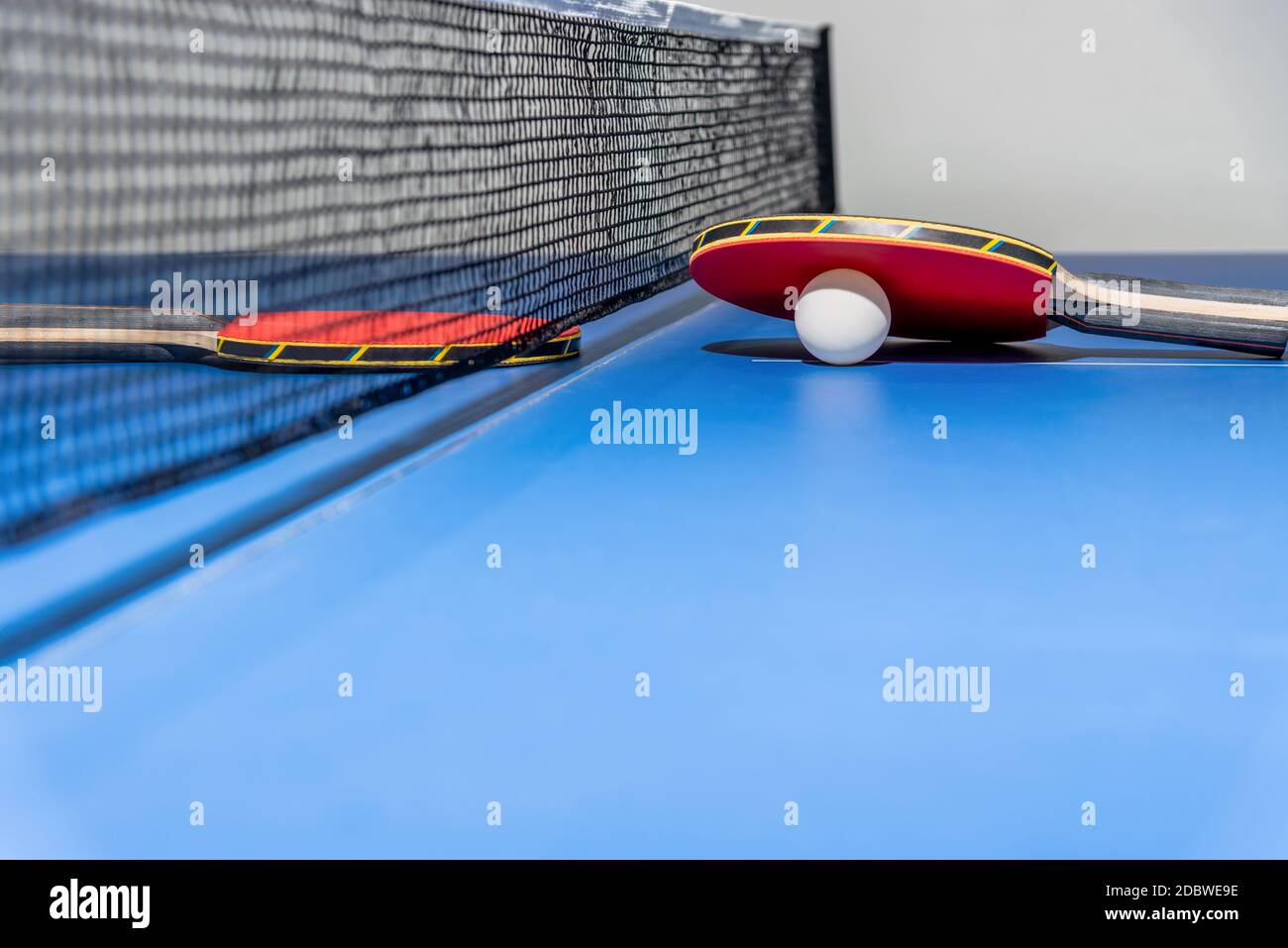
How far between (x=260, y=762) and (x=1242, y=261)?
6421mm

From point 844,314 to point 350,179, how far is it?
4.57 feet

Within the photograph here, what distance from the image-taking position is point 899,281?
3592 mm

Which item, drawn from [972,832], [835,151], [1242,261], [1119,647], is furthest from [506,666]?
[835,151]

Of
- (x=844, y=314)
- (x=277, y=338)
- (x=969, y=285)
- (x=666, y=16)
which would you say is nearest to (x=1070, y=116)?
(x=666, y=16)

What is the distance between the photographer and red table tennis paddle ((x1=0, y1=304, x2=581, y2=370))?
3461mm

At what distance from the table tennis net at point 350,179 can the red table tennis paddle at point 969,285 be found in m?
0.55

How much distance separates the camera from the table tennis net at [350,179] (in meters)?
2.91

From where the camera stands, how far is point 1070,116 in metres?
7.50

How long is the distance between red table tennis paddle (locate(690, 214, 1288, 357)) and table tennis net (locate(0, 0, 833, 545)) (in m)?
0.55

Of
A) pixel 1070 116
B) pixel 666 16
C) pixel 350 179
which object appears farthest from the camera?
pixel 1070 116

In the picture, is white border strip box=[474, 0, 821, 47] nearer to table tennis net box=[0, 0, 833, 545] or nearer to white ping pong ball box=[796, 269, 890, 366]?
table tennis net box=[0, 0, 833, 545]

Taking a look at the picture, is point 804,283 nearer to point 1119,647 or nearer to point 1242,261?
point 1119,647

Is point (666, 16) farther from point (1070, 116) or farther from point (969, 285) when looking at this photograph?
point (1070, 116)

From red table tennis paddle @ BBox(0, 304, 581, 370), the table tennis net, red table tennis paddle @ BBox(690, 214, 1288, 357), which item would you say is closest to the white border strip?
the table tennis net
